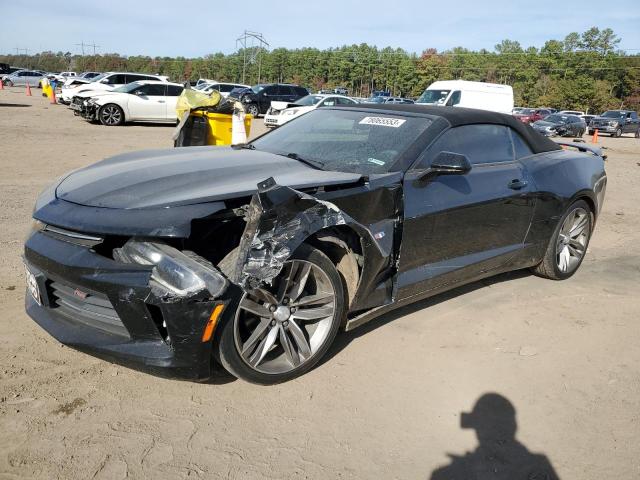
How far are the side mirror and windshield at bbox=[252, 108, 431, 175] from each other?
233mm

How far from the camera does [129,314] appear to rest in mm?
2482

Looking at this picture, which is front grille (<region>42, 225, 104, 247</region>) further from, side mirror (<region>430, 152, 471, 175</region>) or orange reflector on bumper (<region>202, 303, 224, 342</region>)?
side mirror (<region>430, 152, 471, 175</region>)

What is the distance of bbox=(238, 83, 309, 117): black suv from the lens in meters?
25.5

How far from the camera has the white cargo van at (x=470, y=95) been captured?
20.1 meters

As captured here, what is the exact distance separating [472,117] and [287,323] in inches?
88.9

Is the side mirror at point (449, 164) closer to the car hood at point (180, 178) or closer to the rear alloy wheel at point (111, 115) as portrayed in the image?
the car hood at point (180, 178)

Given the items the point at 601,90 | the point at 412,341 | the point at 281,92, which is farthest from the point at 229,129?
the point at 601,90

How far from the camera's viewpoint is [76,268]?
8.37 ft

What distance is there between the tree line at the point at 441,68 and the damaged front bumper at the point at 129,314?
198ft

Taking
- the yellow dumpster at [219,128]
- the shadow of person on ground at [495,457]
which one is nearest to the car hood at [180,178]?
the shadow of person on ground at [495,457]

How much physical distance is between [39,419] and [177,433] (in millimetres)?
673

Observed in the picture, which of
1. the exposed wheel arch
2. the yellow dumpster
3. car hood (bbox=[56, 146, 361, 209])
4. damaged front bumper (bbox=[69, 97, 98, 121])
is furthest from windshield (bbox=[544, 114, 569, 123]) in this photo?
the exposed wheel arch

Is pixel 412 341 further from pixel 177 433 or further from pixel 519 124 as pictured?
pixel 519 124

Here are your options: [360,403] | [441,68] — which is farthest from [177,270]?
[441,68]
